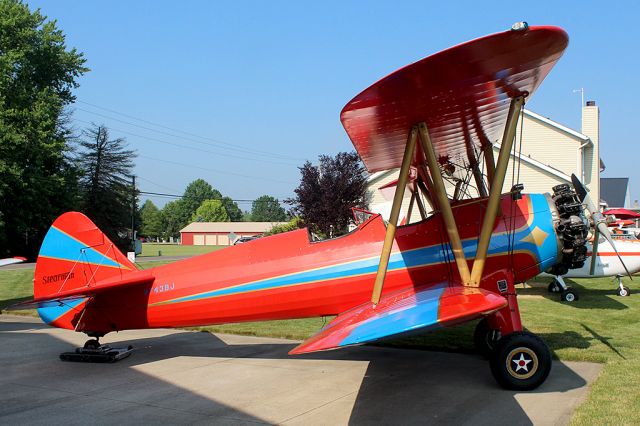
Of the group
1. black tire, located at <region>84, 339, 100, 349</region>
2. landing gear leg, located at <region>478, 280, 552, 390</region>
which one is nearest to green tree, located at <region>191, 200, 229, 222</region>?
black tire, located at <region>84, 339, 100, 349</region>

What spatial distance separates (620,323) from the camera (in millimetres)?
10172

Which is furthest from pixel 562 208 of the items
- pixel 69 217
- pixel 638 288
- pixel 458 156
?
pixel 638 288

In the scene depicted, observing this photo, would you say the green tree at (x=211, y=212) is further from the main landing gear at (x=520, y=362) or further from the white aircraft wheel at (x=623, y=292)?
the main landing gear at (x=520, y=362)

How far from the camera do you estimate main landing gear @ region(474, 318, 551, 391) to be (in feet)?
18.7

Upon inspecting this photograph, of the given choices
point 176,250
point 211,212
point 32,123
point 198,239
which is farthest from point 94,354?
point 211,212

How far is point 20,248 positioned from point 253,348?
37537 millimetres

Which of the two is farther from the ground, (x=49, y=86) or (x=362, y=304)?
(x=49, y=86)

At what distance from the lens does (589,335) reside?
898 cm

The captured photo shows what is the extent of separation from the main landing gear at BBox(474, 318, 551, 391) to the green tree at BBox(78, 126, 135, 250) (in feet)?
136

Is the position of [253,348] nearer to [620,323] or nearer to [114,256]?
[114,256]

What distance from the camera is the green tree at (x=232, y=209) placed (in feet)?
579

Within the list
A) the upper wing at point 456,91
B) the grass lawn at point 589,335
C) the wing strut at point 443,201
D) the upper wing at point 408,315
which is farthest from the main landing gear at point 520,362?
the upper wing at point 456,91

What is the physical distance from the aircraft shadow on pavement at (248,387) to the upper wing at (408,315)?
89 cm

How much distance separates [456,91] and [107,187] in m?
45.1
